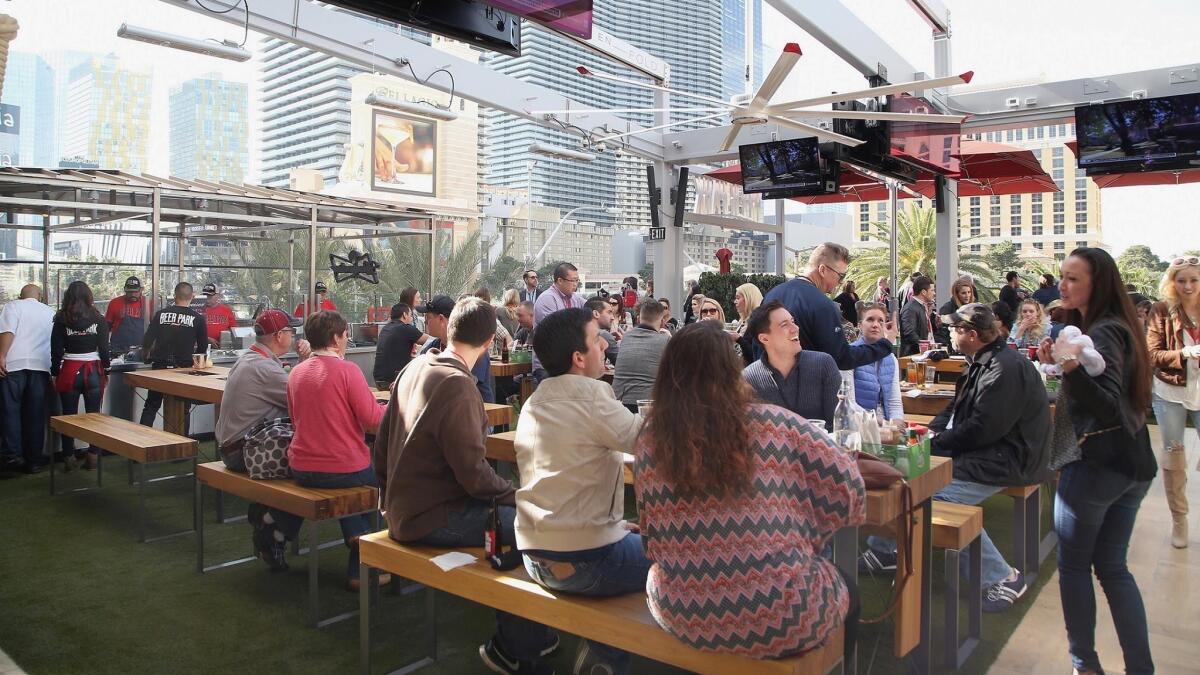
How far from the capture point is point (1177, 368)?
450 cm

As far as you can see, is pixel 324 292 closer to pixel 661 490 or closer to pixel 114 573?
pixel 114 573

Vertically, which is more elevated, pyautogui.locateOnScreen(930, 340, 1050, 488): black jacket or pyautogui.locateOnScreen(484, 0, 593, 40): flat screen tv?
pyautogui.locateOnScreen(484, 0, 593, 40): flat screen tv

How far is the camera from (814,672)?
2133mm

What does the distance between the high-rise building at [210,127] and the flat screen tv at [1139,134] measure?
85.5m

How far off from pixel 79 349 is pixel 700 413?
6.57 metres

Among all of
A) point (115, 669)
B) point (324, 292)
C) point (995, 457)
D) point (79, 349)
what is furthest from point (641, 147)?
point (115, 669)

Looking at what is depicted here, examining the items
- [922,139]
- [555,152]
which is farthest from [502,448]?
[922,139]

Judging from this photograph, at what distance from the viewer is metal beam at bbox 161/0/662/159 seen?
7159 millimetres

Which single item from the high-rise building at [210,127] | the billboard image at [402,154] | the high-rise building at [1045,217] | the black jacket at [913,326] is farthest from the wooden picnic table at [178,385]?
the high-rise building at [210,127]

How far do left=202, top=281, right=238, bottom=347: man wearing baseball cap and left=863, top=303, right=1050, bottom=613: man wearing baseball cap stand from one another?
346 inches

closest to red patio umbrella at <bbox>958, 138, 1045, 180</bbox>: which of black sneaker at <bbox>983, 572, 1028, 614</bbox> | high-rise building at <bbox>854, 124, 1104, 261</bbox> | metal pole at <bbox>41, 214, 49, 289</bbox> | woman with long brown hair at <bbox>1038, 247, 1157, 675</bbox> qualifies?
black sneaker at <bbox>983, 572, 1028, 614</bbox>

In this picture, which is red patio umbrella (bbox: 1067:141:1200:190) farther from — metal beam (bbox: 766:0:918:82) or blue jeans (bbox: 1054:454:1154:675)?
blue jeans (bbox: 1054:454:1154:675)

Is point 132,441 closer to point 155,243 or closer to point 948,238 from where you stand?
point 155,243

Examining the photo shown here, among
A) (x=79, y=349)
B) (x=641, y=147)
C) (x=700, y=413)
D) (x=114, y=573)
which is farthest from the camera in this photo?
(x=641, y=147)
